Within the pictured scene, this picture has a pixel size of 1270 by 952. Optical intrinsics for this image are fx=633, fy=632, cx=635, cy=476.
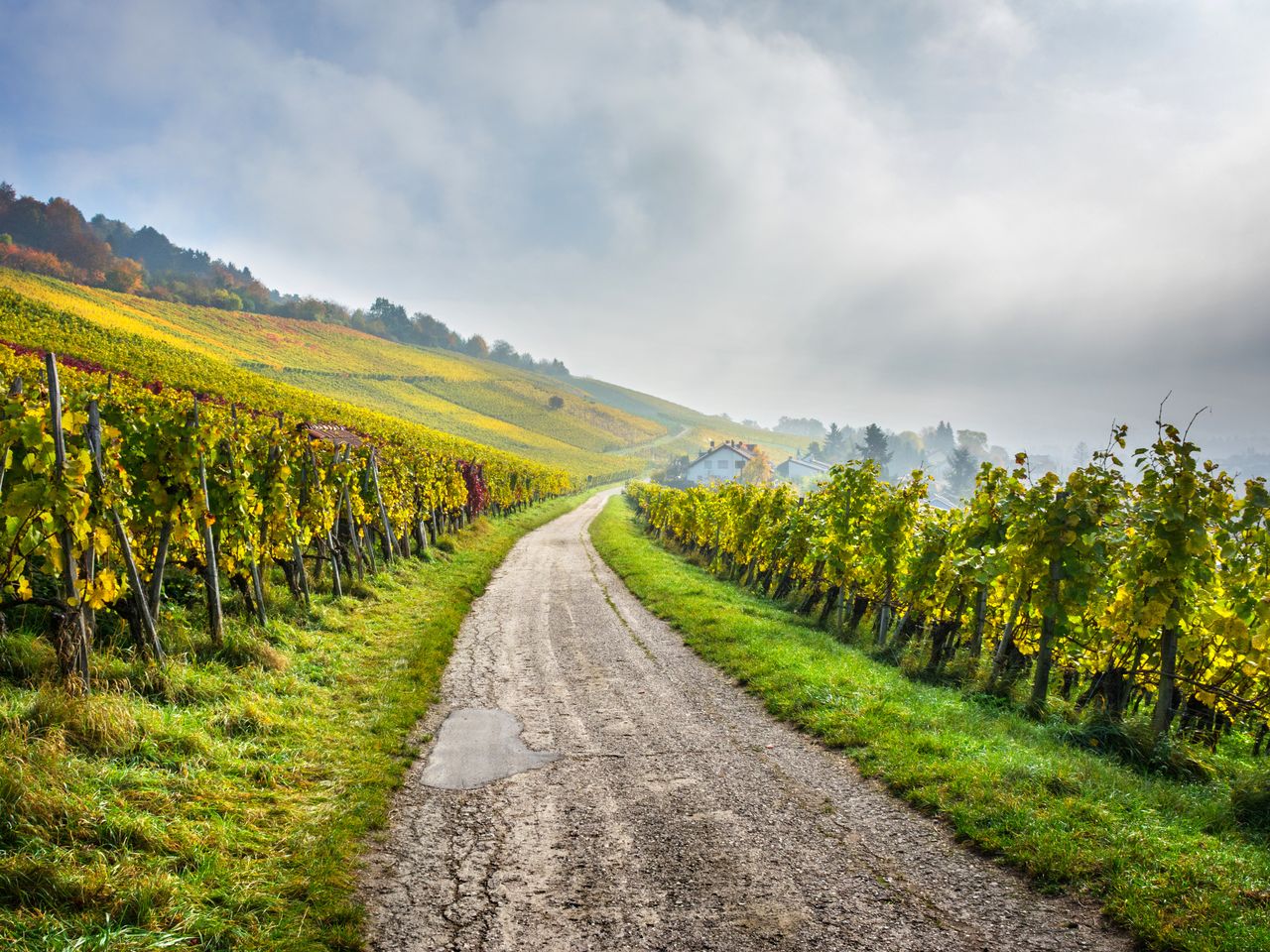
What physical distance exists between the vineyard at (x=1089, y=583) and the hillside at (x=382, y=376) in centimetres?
5817

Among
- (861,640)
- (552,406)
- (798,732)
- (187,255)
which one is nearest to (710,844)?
(798,732)

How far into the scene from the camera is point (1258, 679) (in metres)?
7.27

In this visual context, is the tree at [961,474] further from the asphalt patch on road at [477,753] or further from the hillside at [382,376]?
the asphalt patch on road at [477,753]

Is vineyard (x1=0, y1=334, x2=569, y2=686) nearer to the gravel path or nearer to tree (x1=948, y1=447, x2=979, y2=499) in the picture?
the gravel path

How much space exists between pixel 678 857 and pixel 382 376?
114 metres

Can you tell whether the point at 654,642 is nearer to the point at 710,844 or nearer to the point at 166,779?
the point at 710,844

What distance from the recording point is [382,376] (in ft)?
354

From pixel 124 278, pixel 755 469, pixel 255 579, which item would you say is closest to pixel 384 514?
pixel 255 579

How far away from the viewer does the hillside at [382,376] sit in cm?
7031

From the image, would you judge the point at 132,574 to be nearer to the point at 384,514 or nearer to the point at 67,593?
the point at 67,593

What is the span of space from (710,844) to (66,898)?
12.9ft

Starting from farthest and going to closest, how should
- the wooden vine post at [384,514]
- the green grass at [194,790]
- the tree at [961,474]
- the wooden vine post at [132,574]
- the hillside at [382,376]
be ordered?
1. the tree at [961,474]
2. the hillside at [382,376]
3. the wooden vine post at [384,514]
4. the wooden vine post at [132,574]
5. the green grass at [194,790]

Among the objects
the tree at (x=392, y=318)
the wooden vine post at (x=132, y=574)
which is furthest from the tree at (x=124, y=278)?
the wooden vine post at (x=132, y=574)

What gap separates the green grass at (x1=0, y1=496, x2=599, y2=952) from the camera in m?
3.48
